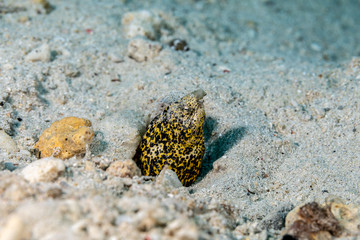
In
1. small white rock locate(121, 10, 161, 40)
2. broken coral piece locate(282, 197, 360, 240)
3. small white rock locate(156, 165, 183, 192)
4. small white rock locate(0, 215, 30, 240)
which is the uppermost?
small white rock locate(0, 215, 30, 240)

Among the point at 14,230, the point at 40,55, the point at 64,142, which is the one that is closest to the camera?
the point at 14,230

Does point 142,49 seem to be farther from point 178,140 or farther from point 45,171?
point 45,171

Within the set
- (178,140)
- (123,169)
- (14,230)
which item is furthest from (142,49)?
(14,230)

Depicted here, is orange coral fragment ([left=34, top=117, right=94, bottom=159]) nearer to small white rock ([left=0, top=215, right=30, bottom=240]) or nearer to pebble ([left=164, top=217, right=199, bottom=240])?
small white rock ([left=0, top=215, right=30, bottom=240])

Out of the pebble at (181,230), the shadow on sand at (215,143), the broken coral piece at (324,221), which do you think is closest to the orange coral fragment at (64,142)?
the shadow on sand at (215,143)

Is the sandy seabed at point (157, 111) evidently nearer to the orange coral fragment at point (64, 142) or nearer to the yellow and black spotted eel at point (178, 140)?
the orange coral fragment at point (64, 142)

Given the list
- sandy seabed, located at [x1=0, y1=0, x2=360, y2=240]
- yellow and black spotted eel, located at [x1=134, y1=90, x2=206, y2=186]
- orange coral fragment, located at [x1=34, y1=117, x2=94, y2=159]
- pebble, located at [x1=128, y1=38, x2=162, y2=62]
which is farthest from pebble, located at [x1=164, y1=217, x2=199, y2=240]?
pebble, located at [x1=128, y1=38, x2=162, y2=62]

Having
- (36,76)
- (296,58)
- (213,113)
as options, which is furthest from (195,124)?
(296,58)
